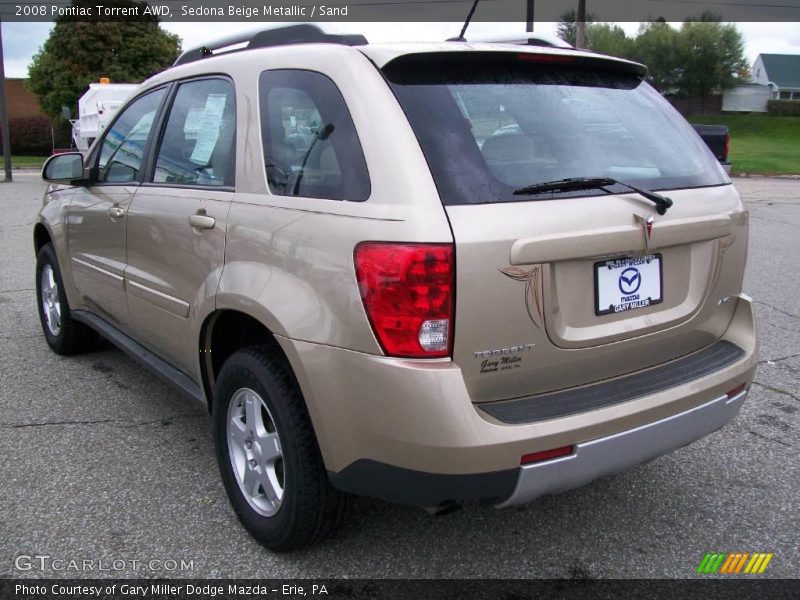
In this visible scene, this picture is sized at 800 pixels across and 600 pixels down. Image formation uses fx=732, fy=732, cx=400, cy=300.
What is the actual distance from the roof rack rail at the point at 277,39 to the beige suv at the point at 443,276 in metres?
0.02

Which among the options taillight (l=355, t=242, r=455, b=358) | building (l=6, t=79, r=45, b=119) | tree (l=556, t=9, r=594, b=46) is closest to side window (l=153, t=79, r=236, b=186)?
taillight (l=355, t=242, r=455, b=358)

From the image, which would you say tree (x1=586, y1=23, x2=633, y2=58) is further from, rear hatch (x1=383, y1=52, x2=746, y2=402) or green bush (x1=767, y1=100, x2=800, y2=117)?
rear hatch (x1=383, y1=52, x2=746, y2=402)

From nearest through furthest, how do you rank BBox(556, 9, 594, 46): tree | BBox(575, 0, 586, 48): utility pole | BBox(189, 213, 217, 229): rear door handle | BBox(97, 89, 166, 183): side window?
1. BBox(189, 213, 217, 229): rear door handle
2. BBox(97, 89, 166, 183): side window
3. BBox(575, 0, 586, 48): utility pole
4. BBox(556, 9, 594, 46): tree

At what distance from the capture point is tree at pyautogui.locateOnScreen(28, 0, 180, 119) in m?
35.2

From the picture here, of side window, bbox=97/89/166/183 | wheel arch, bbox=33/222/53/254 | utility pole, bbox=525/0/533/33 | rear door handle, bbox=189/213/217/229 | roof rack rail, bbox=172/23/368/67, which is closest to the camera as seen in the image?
roof rack rail, bbox=172/23/368/67

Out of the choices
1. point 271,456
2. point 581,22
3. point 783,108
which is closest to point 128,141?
point 271,456

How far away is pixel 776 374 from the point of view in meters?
4.57

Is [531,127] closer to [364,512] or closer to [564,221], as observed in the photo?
[564,221]

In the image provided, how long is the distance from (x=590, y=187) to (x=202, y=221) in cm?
146

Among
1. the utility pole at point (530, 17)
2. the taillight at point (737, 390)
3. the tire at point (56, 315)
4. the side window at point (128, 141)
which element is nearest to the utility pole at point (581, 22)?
the utility pole at point (530, 17)

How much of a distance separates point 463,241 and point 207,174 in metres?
1.38

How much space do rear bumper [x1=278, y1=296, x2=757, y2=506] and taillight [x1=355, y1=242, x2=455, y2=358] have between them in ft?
0.19

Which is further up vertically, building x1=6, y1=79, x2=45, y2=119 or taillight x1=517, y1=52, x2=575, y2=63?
building x1=6, y1=79, x2=45, y2=119

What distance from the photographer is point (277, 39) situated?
121 inches
